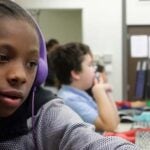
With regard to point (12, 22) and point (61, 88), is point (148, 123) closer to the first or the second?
point (61, 88)

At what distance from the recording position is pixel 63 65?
2.29 meters

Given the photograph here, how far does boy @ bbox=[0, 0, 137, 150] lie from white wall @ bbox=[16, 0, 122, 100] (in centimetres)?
414

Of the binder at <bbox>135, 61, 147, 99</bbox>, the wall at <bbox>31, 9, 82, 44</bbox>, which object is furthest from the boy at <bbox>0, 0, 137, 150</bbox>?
the wall at <bbox>31, 9, 82, 44</bbox>

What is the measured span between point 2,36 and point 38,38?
0.28 ft

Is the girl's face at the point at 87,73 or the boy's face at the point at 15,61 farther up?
the boy's face at the point at 15,61

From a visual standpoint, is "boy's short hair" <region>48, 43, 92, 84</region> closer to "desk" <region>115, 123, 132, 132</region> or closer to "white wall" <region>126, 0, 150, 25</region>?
"desk" <region>115, 123, 132, 132</region>

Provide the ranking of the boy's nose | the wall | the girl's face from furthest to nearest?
the wall → the girl's face → the boy's nose

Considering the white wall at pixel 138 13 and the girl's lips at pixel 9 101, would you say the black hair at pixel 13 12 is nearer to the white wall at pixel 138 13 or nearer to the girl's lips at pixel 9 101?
the girl's lips at pixel 9 101

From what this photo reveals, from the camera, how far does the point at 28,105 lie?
725mm

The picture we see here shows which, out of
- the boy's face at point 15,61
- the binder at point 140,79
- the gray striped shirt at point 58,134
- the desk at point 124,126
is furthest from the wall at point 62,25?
the boy's face at point 15,61

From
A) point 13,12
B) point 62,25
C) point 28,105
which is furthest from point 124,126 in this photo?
point 62,25

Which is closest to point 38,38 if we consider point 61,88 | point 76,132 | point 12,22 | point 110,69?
point 12,22

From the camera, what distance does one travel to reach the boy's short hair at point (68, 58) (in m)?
2.26

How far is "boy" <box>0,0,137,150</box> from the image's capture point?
58 centimetres
